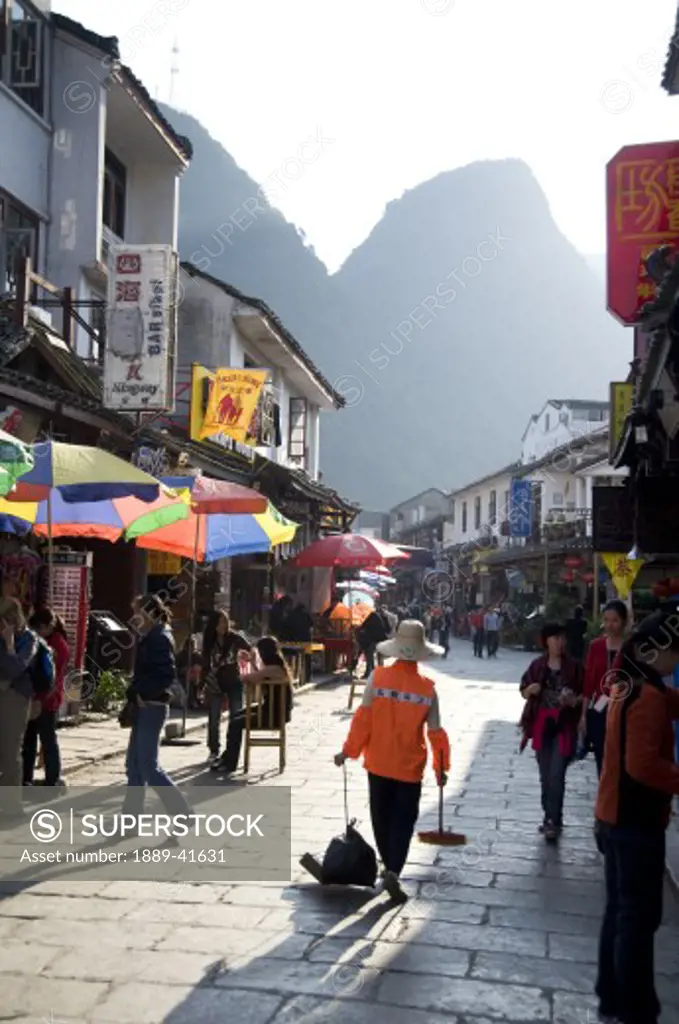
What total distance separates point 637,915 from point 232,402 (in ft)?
48.8

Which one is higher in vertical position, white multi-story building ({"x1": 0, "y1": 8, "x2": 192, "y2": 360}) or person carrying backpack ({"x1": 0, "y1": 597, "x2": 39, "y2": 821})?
white multi-story building ({"x1": 0, "y1": 8, "x2": 192, "y2": 360})

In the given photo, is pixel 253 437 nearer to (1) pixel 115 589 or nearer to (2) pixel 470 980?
(1) pixel 115 589

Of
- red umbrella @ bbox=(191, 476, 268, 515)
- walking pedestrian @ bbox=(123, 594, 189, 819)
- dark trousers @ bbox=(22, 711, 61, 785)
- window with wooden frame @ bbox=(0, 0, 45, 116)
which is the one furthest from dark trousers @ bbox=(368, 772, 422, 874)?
window with wooden frame @ bbox=(0, 0, 45, 116)

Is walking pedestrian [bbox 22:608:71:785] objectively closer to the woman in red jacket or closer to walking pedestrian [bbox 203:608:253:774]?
walking pedestrian [bbox 203:608:253:774]

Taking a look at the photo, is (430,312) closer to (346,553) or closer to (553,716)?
(346,553)

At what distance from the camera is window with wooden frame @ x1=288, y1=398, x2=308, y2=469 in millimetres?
28212

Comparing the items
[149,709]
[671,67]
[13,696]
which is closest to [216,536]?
[13,696]

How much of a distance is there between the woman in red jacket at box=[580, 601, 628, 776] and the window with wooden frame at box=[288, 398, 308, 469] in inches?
816

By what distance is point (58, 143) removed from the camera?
1570 centimetres

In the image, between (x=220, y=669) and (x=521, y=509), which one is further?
(x=521, y=509)

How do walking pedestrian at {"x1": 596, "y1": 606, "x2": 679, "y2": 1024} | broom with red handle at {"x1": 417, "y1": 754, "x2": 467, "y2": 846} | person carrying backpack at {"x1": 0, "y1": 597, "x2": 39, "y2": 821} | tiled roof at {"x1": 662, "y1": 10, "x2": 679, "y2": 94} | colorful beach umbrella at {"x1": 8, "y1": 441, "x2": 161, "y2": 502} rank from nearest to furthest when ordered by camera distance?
walking pedestrian at {"x1": 596, "y1": 606, "x2": 679, "y2": 1024} → broom with red handle at {"x1": 417, "y1": 754, "x2": 467, "y2": 846} → person carrying backpack at {"x1": 0, "y1": 597, "x2": 39, "y2": 821} → colorful beach umbrella at {"x1": 8, "y1": 441, "x2": 161, "y2": 502} → tiled roof at {"x1": 662, "y1": 10, "x2": 679, "y2": 94}

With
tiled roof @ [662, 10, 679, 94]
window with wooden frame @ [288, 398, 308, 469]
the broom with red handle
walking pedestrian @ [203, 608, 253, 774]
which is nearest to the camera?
the broom with red handle

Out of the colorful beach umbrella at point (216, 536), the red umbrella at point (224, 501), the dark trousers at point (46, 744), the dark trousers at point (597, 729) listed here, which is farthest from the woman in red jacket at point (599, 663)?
the colorful beach umbrella at point (216, 536)

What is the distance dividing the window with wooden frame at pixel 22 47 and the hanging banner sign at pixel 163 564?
23.4 feet
